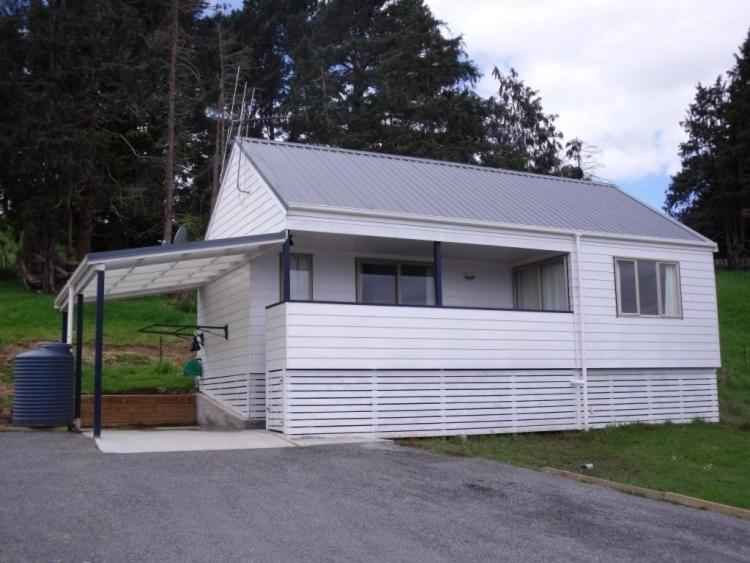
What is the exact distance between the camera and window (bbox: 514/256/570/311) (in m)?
15.2

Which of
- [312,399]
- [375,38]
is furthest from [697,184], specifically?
[312,399]

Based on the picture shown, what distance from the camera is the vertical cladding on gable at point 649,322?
1476 centimetres

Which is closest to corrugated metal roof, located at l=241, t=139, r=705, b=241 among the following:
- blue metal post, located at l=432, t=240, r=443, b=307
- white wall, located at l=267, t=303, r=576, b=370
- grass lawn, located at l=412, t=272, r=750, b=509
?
blue metal post, located at l=432, t=240, r=443, b=307

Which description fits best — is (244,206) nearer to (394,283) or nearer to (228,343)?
(228,343)

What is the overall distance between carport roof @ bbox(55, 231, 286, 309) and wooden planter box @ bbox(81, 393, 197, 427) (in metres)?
2.11

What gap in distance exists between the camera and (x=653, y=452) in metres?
12.5

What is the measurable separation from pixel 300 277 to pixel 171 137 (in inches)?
640

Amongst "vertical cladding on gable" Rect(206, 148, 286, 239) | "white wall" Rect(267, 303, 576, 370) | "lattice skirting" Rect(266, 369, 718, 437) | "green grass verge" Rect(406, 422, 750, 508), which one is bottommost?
"green grass verge" Rect(406, 422, 750, 508)

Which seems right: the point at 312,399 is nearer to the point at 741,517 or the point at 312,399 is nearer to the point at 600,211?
the point at 741,517

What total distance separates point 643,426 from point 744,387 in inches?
233

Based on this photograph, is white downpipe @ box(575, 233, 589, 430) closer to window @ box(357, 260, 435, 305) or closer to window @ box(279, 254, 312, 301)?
window @ box(357, 260, 435, 305)

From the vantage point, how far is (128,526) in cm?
638

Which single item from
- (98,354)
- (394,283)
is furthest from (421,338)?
(98,354)

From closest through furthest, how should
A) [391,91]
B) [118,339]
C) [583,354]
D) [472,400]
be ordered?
1. [472,400]
2. [583,354]
3. [118,339]
4. [391,91]
